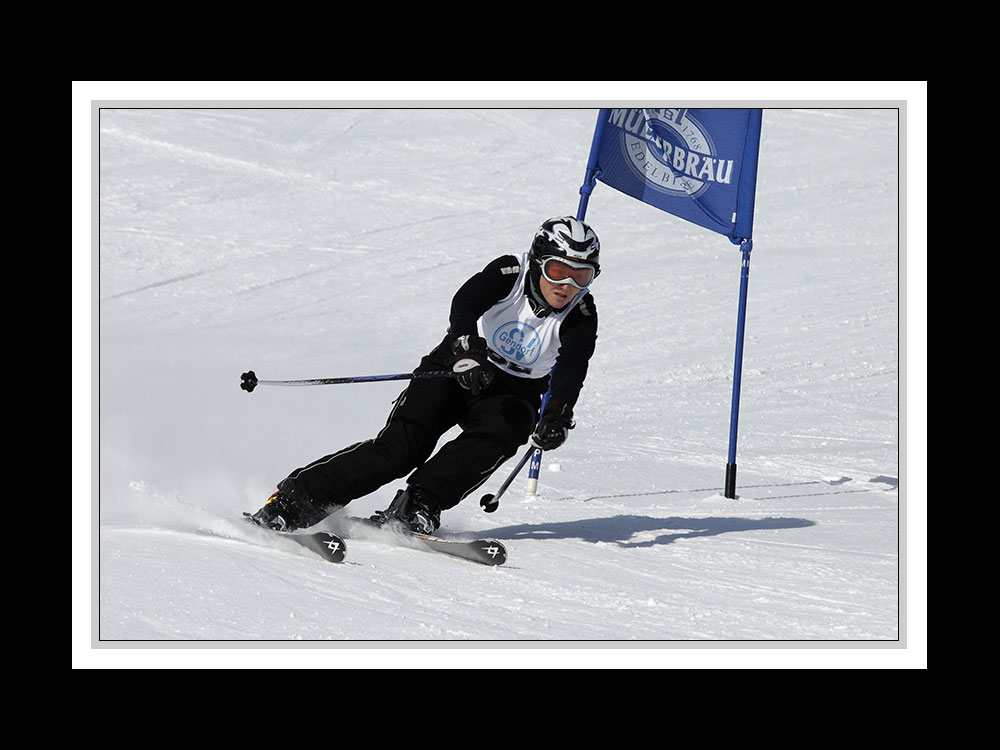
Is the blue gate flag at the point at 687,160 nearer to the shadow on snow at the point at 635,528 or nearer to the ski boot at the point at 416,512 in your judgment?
the shadow on snow at the point at 635,528

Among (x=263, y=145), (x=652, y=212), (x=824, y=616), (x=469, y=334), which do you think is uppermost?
(x=263, y=145)

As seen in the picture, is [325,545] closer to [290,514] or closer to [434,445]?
[290,514]

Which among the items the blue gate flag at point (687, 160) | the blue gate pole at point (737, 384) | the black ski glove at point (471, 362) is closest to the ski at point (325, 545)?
the black ski glove at point (471, 362)

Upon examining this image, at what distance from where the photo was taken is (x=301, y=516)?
507 cm

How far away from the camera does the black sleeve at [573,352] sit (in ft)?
17.6

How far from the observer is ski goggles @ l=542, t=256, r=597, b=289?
537cm

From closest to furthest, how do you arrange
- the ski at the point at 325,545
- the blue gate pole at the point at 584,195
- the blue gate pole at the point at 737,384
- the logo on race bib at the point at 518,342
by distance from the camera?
1. the ski at the point at 325,545
2. the logo on race bib at the point at 518,342
3. the blue gate pole at the point at 584,195
4. the blue gate pole at the point at 737,384

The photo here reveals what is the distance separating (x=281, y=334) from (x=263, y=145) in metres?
8.68

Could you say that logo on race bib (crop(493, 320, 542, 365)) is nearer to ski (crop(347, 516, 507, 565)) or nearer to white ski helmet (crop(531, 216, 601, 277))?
white ski helmet (crop(531, 216, 601, 277))

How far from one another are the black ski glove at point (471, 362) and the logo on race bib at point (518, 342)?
358 mm
